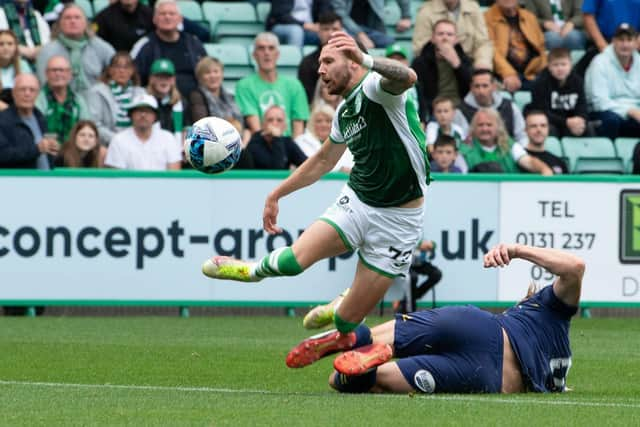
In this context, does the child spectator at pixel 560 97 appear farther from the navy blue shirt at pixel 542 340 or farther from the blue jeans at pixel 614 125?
the navy blue shirt at pixel 542 340

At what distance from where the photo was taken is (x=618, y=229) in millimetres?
16625

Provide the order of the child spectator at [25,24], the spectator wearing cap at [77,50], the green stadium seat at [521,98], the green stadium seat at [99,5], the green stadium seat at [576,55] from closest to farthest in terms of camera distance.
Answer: the spectator wearing cap at [77,50]
the child spectator at [25,24]
the green stadium seat at [99,5]
the green stadium seat at [521,98]
the green stadium seat at [576,55]

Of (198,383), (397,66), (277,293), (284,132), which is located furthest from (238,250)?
(397,66)

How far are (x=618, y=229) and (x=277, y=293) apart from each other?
12.7 feet

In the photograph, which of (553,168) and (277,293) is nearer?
(277,293)

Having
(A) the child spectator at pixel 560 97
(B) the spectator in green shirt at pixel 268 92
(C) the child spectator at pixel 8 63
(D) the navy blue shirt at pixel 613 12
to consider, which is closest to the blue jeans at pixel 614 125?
(A) the child spectator at pixel 560 97

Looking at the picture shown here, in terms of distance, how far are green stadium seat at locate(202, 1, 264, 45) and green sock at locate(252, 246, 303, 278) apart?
11.3 meters

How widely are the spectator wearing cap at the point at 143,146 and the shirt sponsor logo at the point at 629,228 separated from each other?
4969 millimetres

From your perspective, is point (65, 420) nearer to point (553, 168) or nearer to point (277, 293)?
point (277, 293)

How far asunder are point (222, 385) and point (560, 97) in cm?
1061

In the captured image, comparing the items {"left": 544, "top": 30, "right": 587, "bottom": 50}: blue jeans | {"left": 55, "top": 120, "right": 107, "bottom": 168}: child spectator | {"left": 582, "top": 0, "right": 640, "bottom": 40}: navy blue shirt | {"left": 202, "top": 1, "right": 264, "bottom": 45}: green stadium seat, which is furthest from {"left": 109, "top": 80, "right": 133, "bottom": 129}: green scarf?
{"left": 582, "top": 0, "right": 640, "bottom": 40}: navy blue shirt

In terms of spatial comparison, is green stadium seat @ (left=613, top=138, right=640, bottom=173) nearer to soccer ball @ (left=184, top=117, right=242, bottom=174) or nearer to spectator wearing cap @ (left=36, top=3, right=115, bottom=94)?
spectator wearing cap @ (left=36, top=3, right=115, bottom=94)

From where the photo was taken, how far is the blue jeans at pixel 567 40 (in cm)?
2094

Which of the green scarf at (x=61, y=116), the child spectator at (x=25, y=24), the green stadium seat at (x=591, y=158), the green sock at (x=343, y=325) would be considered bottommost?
the green sock at (x=343, y=325)
